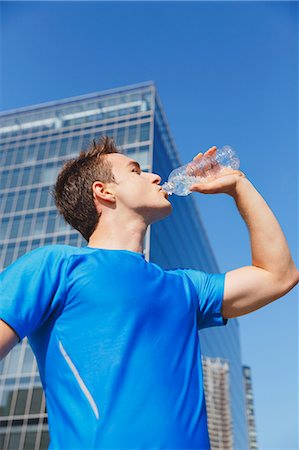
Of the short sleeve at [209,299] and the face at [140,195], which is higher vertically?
the face at [140,195]

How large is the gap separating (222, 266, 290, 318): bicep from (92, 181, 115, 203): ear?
2.18 ft

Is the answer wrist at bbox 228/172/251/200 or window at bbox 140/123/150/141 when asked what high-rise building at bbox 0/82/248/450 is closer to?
window at bbox 140/123/150/141

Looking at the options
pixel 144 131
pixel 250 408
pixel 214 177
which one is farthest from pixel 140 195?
pixel 250 408

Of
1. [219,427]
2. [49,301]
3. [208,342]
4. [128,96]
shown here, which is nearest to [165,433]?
[49,301]

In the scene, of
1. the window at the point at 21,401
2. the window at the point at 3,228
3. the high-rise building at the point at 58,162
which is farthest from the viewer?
the window at the point at 3,228

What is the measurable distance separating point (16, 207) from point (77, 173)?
36213mm

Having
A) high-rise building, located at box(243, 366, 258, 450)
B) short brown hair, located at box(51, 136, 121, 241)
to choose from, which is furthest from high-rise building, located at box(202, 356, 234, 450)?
short brown hair, located at box(51, 136, 121, 241)

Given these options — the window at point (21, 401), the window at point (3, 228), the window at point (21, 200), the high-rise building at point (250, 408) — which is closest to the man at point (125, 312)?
the window at point (21, 401)

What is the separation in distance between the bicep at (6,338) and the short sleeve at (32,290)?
0.04ft

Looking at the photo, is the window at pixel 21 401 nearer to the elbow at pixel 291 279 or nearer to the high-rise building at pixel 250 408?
the elbow at pixel 291 279

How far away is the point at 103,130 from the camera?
128ft

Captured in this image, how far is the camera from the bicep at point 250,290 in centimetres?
199

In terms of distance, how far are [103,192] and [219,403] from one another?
79.2m

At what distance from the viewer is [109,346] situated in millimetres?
1579
